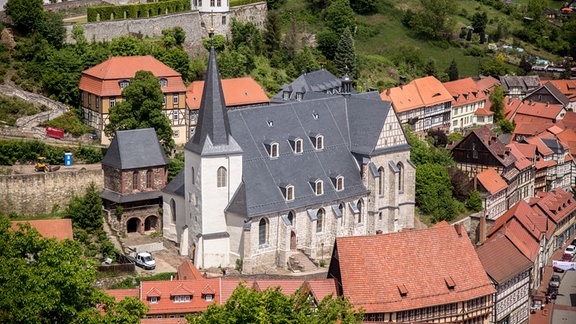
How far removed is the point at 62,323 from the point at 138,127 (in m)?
34.5

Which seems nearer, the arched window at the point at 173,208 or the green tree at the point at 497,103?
the arched window at the point at 173,208

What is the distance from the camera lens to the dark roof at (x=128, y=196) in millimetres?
81000

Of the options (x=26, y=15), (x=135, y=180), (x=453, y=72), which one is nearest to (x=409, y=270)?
(x=135, y=180)

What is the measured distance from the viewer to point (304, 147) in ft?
273

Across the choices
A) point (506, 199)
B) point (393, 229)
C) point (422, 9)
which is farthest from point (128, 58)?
point (422, 9)

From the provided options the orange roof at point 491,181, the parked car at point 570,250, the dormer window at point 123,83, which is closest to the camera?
the dormer window at point 123,83

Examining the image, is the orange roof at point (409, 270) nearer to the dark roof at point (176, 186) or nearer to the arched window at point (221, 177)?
the arched window at point (221, 177)

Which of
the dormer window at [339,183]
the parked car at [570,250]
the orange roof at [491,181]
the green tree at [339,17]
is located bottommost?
the parked car at [570,250]

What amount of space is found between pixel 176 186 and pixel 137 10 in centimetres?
3303

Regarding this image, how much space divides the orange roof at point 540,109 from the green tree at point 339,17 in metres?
21.7

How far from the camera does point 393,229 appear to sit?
8744 cm

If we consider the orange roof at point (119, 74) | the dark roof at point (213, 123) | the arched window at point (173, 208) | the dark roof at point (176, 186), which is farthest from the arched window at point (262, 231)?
the orange roof at point (119, 74)

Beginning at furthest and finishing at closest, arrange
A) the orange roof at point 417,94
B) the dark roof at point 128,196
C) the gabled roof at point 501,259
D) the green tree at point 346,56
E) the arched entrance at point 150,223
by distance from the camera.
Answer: the green tree at point 346,56
the orange roof at point 417,94
the arched entrance at point 150,223
the dark roof at point 128,196
the gabled roof at point 501,259

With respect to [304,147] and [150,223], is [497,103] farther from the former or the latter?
A: [150,223]
